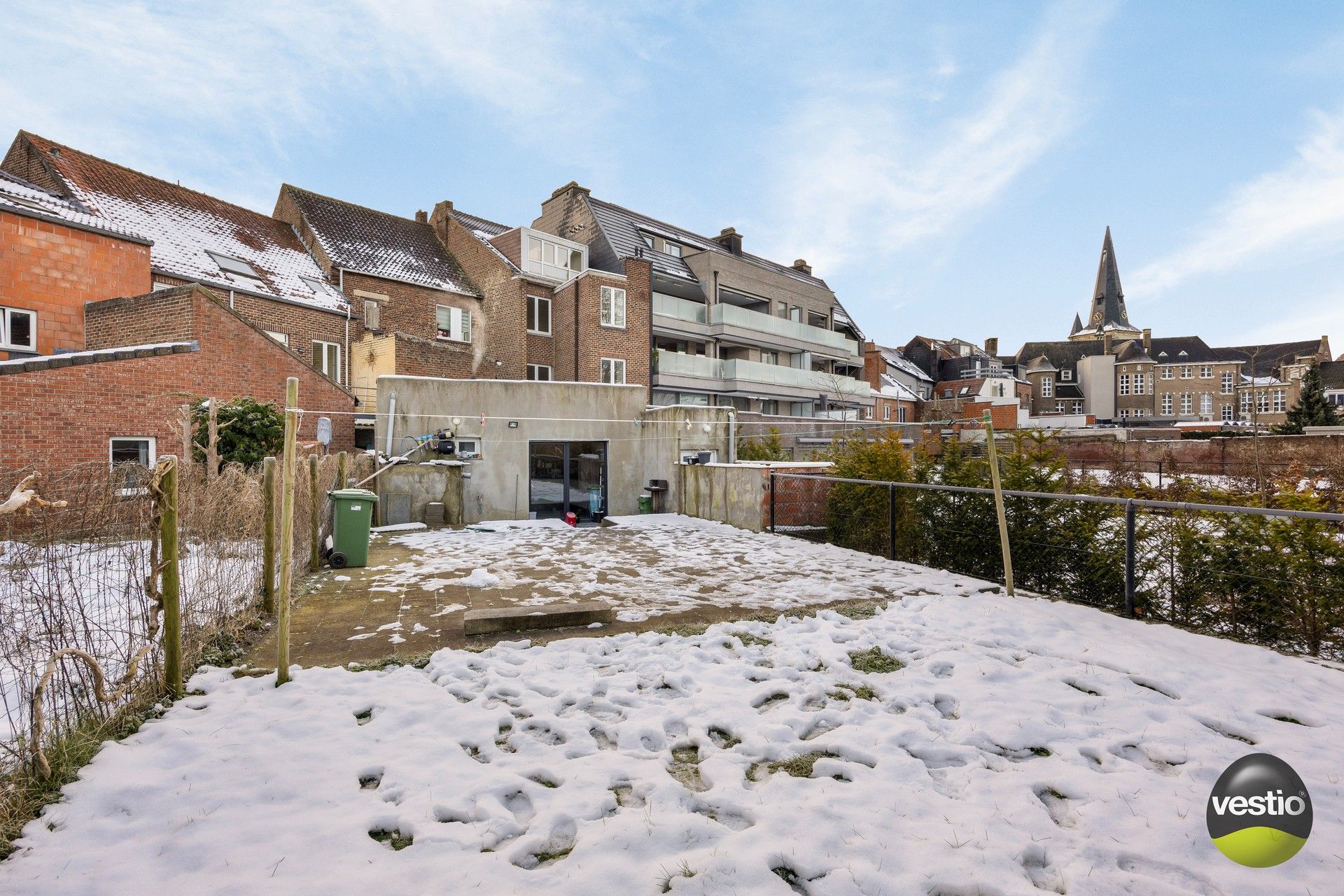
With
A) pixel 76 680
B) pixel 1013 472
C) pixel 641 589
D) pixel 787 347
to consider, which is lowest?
pixel 641 589

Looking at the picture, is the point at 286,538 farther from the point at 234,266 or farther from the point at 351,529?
the point at 234,266

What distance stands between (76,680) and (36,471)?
1.21 m

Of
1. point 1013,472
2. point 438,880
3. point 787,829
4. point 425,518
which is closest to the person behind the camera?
point 438,880

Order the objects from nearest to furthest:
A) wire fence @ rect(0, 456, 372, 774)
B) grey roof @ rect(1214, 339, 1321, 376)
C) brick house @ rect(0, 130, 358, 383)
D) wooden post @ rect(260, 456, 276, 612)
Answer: wire fence @ rect(0, 456, 372, 774), wooden post @ rect(260, 456, 276, 612), brick house @ rect(0, 130, 358, 383), grey roof @ rect(1214, 339, 1321, 376)

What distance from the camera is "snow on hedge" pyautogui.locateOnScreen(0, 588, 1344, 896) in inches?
91.9

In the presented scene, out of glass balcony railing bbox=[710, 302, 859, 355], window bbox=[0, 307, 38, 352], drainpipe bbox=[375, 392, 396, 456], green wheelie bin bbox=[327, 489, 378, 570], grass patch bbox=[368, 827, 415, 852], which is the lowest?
grass patch bbox=[368, 827, 415, 852]

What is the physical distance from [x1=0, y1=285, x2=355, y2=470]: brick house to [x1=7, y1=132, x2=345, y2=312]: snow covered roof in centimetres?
364

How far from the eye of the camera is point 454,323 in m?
24.0

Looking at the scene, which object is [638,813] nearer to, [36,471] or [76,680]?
[76,680]

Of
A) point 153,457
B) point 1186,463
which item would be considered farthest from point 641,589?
point 1186,463

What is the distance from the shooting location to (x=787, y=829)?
259 cm

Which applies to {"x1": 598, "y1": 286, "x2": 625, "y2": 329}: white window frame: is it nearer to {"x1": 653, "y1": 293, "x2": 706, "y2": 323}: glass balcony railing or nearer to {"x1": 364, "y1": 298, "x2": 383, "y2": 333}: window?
{"x1": 653, "y1": 293, "x2": 706, "y2": 323}: glass balcony railing

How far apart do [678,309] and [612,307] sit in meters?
4.35

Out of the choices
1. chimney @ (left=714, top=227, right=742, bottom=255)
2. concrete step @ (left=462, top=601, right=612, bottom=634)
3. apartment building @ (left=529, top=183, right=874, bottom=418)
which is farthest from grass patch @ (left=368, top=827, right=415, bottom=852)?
Answer: chimney @ (left=714, top=227, right=742, bottom=255)
